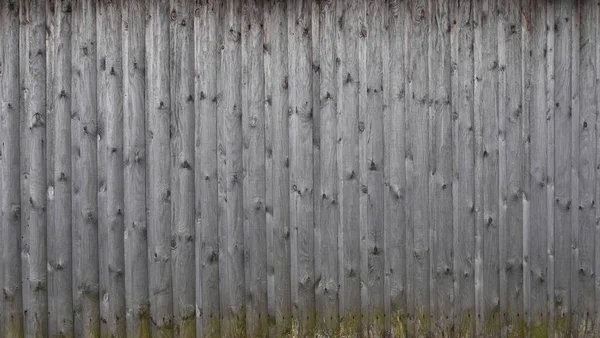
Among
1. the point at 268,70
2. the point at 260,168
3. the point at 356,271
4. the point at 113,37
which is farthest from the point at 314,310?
the point at 113,37

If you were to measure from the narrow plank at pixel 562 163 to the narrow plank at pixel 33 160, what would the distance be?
3554 mm

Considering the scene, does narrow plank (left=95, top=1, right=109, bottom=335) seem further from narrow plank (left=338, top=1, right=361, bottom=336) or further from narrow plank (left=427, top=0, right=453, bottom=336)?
narrow plank (left=427, top=0, right=453, bottom=336)

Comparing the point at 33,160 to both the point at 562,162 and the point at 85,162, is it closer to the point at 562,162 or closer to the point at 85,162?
the point at 85,162

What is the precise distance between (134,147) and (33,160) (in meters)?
0.68

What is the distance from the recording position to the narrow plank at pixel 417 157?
12.8 ft

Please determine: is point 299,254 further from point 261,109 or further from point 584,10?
point 584,10

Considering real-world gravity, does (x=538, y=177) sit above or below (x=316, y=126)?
below

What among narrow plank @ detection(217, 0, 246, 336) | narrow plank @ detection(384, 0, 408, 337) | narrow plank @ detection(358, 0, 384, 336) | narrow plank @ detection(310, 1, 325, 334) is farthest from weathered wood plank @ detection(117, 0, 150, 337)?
narrow plank @ detection(384, 0, 408, 337)

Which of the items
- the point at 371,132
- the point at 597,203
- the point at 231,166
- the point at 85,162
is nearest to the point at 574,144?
the point at 597,203

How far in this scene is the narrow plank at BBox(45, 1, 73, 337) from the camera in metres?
3.81

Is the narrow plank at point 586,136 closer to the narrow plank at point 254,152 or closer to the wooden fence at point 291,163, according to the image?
the wooden fence at point 291,163

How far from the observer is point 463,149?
394cm

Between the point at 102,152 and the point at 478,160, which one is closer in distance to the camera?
the point at 102,152

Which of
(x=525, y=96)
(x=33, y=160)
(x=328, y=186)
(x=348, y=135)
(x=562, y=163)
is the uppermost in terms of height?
(x=525, y=96)
